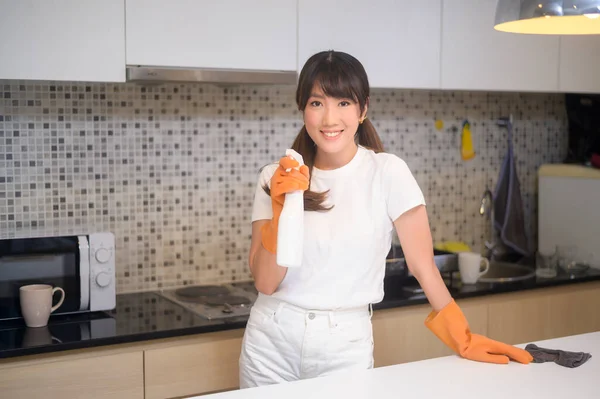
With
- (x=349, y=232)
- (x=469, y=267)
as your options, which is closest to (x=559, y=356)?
(x=349, y=232)

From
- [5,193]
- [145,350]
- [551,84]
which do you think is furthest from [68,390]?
[551,84]

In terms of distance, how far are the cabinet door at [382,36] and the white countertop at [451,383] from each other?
4.23ft

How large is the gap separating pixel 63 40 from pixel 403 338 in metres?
1.49

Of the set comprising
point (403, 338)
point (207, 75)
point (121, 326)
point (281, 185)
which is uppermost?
point (207, 75)

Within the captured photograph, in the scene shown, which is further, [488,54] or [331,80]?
[488,54]

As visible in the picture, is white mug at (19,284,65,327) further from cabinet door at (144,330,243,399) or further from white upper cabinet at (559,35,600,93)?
white upper cabinet at (559,35,600,93)

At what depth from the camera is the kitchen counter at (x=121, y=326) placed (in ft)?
7.16

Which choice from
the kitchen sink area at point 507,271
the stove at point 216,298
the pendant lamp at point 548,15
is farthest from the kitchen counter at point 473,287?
the pendant lamp at point 548,15

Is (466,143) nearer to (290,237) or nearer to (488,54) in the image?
(488,54)

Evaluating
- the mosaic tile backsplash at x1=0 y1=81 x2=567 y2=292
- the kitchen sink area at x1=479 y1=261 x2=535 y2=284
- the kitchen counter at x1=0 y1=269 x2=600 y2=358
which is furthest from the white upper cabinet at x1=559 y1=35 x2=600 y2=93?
the kitchen counter at x1=0 y1=269 x2=600 y2=358

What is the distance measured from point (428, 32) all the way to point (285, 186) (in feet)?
4.49

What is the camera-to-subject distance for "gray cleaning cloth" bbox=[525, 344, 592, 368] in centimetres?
175

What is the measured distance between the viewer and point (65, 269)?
2492 millimetres

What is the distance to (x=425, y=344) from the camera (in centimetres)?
278
